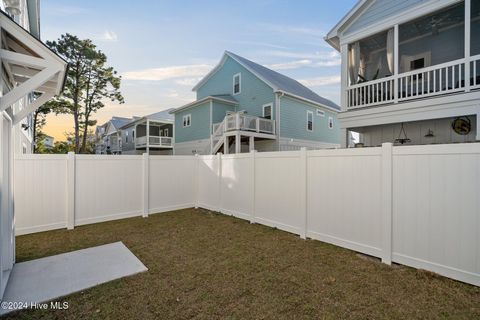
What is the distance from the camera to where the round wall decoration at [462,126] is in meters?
6.61

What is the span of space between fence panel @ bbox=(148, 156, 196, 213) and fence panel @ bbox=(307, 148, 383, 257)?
4726 mm

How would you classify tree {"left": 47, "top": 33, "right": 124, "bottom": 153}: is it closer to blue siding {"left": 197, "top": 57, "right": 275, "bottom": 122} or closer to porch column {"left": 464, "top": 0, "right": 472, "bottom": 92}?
blue siding {"left": 197, "top": 57, "right": 275, "bottom": 122}

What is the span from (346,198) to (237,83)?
1350 cm

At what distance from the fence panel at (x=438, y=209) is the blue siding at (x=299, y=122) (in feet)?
34.6

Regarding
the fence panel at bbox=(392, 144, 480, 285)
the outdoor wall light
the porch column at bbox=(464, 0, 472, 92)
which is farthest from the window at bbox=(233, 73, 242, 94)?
the fence panel at bbox=(392, 144, 480, 285)

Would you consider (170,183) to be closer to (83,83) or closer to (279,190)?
(279,190)

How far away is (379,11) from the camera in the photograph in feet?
23.7

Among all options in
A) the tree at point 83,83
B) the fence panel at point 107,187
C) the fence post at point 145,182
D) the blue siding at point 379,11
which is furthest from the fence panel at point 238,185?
the tree at point 83,83

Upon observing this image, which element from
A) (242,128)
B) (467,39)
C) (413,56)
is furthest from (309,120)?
(467,39)

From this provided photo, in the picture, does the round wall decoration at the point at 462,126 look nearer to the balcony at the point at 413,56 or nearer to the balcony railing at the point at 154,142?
the balcony at the point at 413,56

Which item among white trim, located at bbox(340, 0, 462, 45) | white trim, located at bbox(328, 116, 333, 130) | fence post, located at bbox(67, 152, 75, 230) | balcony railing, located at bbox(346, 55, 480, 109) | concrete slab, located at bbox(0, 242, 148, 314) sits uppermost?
white trim, located at bbox(340, 0, 462, 45)

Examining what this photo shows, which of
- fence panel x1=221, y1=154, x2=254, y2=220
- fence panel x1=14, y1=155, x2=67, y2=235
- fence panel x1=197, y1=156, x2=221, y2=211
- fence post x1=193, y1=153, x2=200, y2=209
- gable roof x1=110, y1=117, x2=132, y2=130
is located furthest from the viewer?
gable roof x1=110, y1=117, x2=132, y2=130

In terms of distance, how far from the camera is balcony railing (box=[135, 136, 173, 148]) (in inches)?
817

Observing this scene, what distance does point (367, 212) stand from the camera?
13.3 feet
